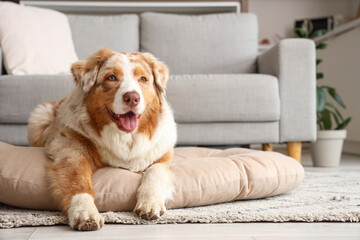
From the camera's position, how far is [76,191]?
165 cm

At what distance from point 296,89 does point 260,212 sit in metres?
1.84

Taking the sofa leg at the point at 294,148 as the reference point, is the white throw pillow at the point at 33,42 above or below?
above

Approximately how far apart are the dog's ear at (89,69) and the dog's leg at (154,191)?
21.0 inches

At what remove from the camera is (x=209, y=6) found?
5348mm

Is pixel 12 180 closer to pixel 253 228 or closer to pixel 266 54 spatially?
pixel 253 228

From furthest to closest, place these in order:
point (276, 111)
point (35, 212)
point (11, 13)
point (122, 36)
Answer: point (122, 36)
point (11, 13)
point (276, 111)
point (35, 212)

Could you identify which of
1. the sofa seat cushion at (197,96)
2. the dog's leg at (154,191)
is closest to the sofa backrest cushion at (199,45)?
the sofa seat cushion at (197,96)

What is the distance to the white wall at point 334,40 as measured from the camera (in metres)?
4.84

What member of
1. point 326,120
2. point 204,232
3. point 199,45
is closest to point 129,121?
point 204,232

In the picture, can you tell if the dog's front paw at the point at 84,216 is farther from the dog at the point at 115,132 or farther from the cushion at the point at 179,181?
the cushion at the point at 179,181

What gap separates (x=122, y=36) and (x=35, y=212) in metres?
2.70

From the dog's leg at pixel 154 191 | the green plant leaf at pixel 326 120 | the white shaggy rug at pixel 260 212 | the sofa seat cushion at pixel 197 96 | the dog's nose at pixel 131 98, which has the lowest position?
the green plant leaf at pixel 326 120

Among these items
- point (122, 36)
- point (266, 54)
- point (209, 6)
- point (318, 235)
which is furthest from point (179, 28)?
point (318, 235)

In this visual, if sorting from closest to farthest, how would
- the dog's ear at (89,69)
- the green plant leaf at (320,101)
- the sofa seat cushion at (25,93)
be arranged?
the dog's ear at (89,69)
the sofa seat cushion at (25,93)
the green plant leaf at (320,101)
